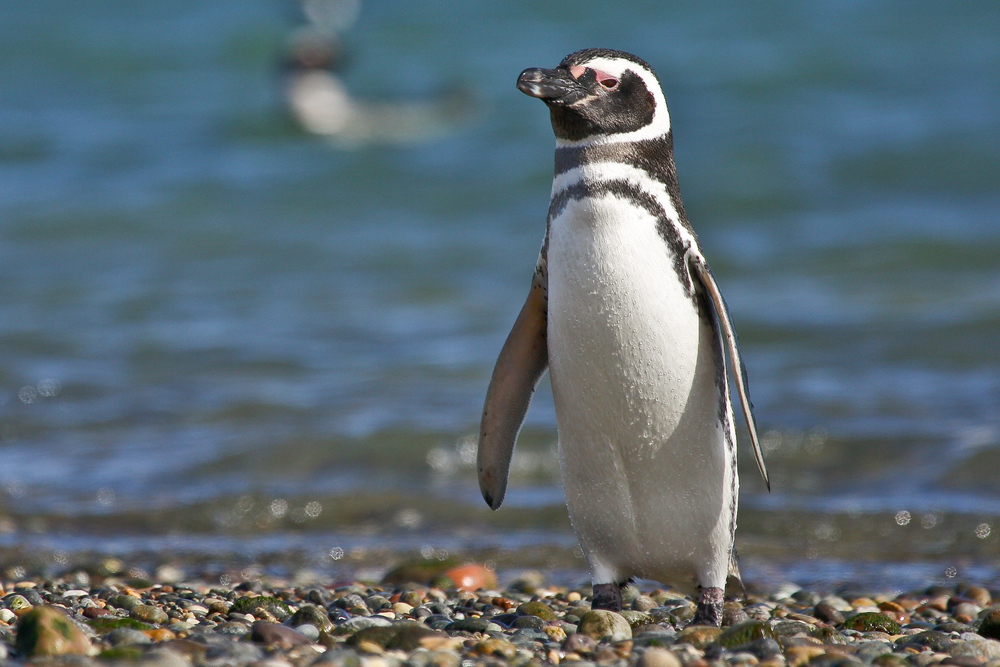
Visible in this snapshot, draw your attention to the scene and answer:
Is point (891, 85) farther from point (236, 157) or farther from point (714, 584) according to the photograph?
point (714, 584)

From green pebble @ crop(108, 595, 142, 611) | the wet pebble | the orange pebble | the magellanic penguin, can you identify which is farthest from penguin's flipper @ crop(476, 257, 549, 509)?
green pebble @ crop(108, 595, 142, 611)

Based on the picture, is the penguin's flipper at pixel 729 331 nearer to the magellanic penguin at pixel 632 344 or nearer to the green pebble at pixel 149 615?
the magellanic penguin at pixel 632 344

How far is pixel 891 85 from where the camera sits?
15.1 m

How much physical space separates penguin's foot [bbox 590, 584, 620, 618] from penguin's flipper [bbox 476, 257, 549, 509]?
384mm

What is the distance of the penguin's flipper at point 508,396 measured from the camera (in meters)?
3.38

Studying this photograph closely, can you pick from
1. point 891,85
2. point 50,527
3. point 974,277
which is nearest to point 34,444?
point 50,527

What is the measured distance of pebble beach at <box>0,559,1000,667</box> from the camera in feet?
8.02

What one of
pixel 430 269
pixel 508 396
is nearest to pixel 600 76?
pixel 508 396

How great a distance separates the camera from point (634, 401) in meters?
3.09

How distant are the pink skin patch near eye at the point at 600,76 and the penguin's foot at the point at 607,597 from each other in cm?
133

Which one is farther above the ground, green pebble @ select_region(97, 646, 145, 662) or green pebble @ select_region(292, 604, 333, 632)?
green pebble @ select_region(292, 604, 333, 632)

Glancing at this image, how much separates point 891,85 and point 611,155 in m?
13.2

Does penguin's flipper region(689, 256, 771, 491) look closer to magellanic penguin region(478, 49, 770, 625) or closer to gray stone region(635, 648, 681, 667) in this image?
magellanic penguin region(478, 49, 770, 625)

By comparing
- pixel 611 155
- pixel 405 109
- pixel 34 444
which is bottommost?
pixel 34 444
